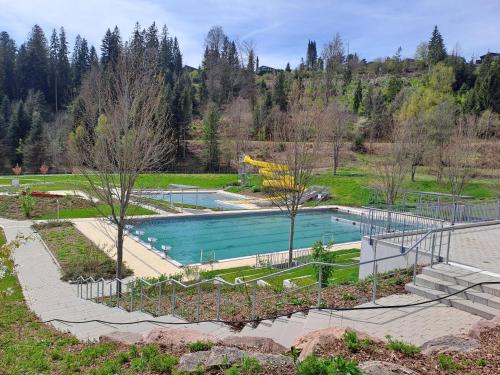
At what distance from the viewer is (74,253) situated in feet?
56.8

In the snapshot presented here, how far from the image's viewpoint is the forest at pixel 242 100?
3547cm

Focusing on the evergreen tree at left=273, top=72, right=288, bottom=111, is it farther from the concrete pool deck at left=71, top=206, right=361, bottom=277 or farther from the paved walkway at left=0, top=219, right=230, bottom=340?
the paved walkway at left=0, top=219, right=230, bottom=340

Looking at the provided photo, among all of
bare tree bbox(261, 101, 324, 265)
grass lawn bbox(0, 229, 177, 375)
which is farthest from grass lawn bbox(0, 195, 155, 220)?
grass lawn bbox(0, 229, 177, 375)

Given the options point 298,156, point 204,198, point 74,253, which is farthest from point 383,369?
point 204,198

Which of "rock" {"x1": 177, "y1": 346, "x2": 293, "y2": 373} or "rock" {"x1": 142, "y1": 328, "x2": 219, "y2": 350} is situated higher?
"rock" {"x1": 177, "y1": 346, "x2": 293, "y2": 373}

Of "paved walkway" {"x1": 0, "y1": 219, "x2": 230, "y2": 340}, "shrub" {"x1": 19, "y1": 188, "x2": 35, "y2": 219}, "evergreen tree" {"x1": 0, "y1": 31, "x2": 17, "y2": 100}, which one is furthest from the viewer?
"evergreen tree" {"x1": 0, "y1": 31, "x2": 17, "y2": 100}

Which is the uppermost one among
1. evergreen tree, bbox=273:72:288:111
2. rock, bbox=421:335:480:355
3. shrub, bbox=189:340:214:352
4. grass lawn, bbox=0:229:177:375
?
evergreen tree, bbox=273:72:288:111

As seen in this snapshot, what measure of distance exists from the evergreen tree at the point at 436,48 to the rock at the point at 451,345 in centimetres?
8496

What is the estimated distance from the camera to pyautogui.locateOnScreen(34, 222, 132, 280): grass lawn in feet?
48.1

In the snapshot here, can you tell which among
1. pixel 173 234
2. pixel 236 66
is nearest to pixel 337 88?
pixel 236 66

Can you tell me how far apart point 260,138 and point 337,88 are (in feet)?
77.2

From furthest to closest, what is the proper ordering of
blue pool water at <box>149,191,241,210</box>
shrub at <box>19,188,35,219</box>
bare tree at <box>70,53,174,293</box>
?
blue pool water at <box>149,191,241,210</box> < shrub at <box>19,188,35,219</box> < bare tree at <box>70,53,174,293</box>

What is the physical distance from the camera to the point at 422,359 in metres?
4.64

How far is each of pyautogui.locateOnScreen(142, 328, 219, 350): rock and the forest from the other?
12.2 metres
